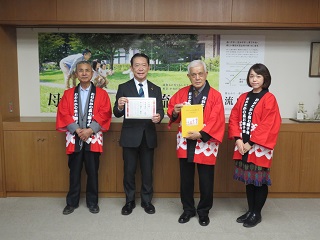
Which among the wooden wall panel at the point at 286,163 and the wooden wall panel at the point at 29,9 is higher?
the wooden wall panel at the point at 29,9

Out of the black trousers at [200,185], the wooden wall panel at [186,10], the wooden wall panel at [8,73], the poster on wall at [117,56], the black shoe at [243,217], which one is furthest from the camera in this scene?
the poster on wall at [117,56]

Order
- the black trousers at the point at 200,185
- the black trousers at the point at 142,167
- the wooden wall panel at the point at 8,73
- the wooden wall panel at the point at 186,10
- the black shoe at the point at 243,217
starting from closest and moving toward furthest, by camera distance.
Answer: the black trousers at the point at 200,185, the black shoe at the point at 243,217, the black trousers at the point at 142,167, the wooden wall panel at the point at 186,10, the wooden wall panel at the point at 8,73

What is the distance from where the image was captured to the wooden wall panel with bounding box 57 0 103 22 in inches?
126

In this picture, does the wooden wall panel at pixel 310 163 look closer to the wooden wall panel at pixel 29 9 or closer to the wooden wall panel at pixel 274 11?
the wooden wall panel at pixel 274 11

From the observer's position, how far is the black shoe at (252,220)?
110 inches

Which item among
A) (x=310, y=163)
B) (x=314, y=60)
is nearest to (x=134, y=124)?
(x=310, y=163)

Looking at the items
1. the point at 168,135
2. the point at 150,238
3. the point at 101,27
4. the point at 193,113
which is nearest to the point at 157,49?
the point at 101,27

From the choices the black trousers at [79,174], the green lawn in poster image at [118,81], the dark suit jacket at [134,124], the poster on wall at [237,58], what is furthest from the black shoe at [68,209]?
the poster on wall at [237,58]

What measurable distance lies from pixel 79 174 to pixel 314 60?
3.02 meters

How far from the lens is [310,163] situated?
3426 mm

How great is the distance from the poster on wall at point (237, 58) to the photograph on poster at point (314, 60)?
0.59 metres

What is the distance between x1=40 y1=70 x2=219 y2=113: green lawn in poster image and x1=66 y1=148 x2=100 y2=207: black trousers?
3.15ft

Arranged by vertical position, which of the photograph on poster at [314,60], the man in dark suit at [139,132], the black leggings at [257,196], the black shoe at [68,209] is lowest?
the black shoe at [68,209]

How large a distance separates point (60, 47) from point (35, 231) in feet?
6.88
